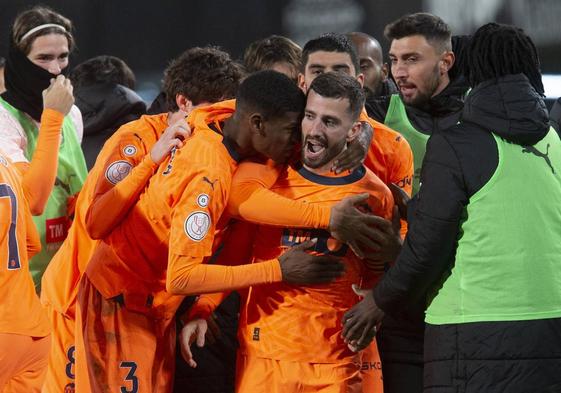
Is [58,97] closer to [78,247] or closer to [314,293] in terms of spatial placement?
[78,247]

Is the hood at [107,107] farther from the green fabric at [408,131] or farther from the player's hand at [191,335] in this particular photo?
the player's hand at [191,335]

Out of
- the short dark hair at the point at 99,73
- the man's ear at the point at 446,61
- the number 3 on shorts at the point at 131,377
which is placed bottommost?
the number 3 on shorts at the point at 131,377

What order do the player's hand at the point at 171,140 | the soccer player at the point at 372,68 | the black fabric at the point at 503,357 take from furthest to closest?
the soccer player at the point at 372,68 → the player's hand at the point at 171,140 → the black fabric at the point at 503,357

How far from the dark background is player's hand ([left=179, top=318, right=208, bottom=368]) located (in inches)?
135

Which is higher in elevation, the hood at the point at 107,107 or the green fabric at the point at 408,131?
the hood at the point at 107,107

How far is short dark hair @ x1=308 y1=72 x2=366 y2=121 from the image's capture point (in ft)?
13.1

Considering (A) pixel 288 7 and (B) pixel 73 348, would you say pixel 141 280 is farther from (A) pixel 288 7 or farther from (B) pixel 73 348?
(A) pixel 288 7

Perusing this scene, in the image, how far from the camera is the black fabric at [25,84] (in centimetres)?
527

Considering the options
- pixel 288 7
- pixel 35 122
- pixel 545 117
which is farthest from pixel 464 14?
pixel 545 117

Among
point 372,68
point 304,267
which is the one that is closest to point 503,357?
point 304,267

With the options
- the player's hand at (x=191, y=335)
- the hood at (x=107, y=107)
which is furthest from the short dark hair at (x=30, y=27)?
the player's hand at (x=191, y=335)

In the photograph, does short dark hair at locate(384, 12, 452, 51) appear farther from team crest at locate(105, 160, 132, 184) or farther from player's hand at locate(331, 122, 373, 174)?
team crest at locate(105, 160, 132, 184)

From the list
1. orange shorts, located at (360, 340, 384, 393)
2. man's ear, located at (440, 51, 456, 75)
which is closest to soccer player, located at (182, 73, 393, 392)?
orange shorts, located at (360, 340, 384, 393)

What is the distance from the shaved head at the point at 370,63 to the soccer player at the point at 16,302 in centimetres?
187
